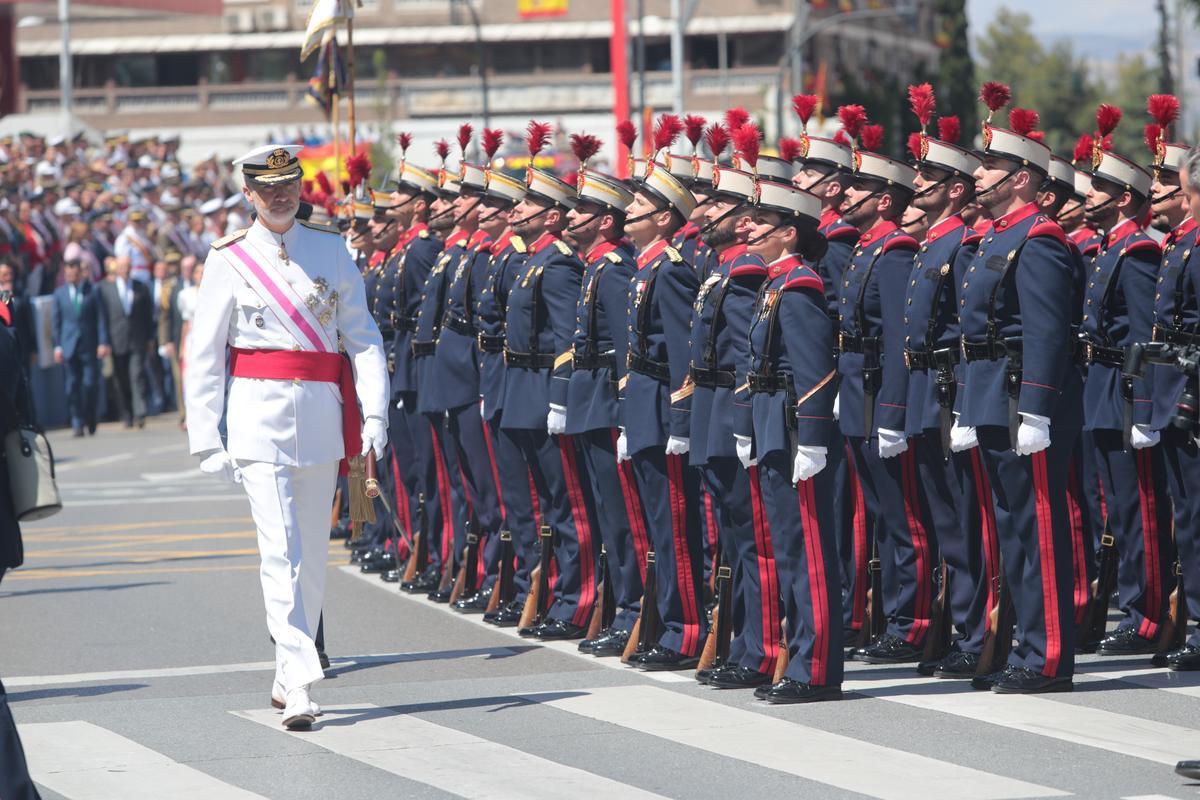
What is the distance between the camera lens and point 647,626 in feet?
34.7

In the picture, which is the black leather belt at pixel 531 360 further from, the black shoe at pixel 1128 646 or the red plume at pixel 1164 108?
the red plume at pixel 1164 108

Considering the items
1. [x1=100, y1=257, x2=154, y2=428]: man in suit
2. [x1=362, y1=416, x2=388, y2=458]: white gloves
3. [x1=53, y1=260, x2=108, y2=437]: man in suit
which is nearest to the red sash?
[x1=362, y1=416, x2=388, y2=458]: white gloves

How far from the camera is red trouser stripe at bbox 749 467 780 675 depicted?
9.72m

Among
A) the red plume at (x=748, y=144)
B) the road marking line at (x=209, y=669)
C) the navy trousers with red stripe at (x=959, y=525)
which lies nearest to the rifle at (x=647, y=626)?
the road marking line at (x=209, y=669)

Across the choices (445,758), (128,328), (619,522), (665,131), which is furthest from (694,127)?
(128,328)

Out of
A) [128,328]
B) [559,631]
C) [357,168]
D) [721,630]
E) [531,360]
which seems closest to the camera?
[721,630]

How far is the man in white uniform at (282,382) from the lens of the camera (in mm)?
9258

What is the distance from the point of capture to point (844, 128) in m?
11.0

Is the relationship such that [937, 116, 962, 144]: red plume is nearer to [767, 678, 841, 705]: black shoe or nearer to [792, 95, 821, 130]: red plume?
[792, 95, 821, 130]: red plume

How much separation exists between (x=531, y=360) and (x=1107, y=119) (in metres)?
3.21

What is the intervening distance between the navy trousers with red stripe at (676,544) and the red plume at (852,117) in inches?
71.2

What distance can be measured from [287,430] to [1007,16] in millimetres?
141609

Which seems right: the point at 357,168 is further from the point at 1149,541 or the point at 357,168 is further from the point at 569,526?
the point at 1149,541

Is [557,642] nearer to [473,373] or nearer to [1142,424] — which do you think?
[473,373]
